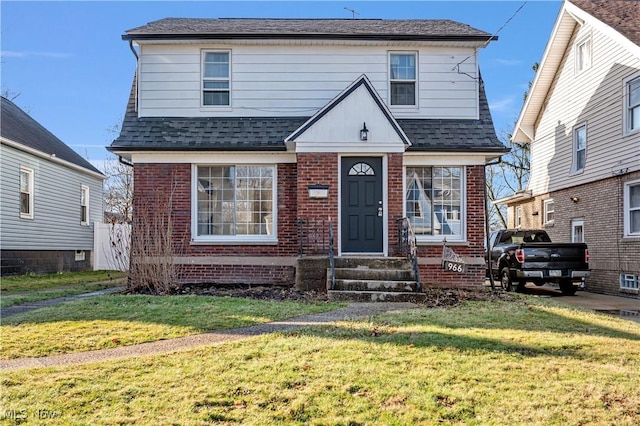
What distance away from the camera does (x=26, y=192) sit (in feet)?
58.8

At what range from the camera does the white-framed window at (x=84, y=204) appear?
22.2 meters

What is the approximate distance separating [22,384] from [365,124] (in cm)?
849

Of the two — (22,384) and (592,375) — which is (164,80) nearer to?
(22,384)

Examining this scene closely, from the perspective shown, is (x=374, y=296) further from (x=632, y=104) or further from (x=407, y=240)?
(x=632, y=104)

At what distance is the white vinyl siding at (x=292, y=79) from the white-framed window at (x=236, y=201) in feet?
5.48

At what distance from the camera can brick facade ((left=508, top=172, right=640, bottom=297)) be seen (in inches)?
526

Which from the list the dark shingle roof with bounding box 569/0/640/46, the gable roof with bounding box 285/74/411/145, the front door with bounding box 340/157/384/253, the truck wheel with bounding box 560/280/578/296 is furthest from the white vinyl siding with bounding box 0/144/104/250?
the dark shingle roof with bounding box 569/0/640/46

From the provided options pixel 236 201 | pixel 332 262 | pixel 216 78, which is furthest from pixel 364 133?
pixel 216 78

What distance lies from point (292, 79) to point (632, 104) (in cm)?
913

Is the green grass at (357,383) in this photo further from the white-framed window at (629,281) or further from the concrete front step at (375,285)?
the white-framed window at (629,281)

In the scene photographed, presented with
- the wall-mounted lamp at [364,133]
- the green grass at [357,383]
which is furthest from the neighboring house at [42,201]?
the green grass at [357,383]

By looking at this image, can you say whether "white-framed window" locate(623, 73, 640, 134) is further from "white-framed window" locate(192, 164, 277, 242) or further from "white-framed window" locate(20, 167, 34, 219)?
"white-framed window" locate(20, 167, 34, 219)

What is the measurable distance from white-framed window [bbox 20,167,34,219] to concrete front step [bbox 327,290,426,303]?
13.8 metres

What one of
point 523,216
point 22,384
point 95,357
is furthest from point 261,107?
point 523,216
